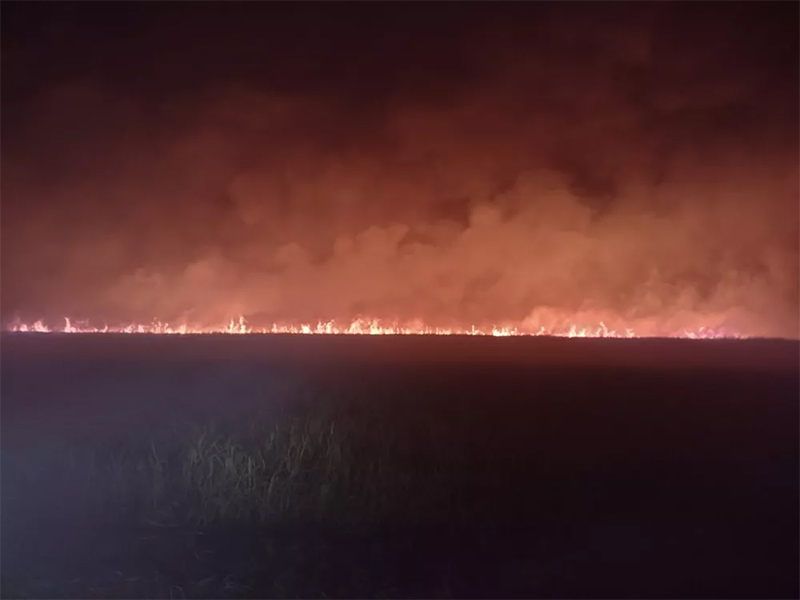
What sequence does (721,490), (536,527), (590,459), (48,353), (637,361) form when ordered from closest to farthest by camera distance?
1. (536,527)
2. (721,490)
3. (590,459)
4. (637,361)
5. (48,353)

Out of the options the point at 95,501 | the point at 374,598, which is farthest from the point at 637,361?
the point at 95,501

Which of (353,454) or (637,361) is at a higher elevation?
(637,361)

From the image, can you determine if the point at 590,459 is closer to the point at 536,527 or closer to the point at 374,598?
the point at 536,527

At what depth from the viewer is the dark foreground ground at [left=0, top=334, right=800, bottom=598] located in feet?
13.1

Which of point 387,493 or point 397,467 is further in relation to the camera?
point 397,467

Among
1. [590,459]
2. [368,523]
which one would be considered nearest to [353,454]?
[368,523]

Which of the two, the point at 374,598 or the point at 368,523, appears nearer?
the point at 374,598

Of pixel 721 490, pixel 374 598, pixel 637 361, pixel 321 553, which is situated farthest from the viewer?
pixel 637 361

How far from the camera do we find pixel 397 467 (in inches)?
209

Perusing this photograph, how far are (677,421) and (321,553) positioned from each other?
136 inches

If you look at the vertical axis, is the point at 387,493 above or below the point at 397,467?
below

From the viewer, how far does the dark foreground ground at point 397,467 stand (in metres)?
3.99

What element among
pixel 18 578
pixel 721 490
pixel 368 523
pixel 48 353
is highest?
pixel 48 353

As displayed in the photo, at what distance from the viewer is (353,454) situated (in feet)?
→ 18.0
